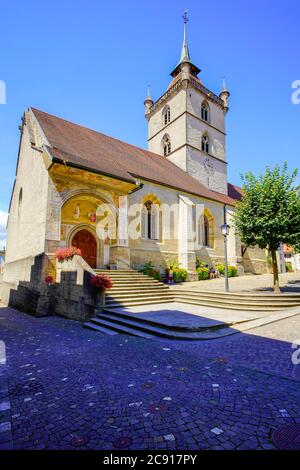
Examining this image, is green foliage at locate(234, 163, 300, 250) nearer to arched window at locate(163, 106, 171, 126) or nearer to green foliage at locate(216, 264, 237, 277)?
green foliage at locate(216, 264, 237, 277)

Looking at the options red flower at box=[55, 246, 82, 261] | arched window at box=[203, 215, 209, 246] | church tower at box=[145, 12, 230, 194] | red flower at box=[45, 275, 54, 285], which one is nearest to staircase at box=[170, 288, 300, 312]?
red flower at box=[55, 246, 82, 261]

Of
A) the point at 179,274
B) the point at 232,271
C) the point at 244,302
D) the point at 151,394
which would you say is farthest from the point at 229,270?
the point at 151,394

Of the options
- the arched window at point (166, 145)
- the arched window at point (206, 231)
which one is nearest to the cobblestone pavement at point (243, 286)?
the arched window at point (206, 231)

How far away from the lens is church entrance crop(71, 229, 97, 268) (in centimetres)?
1315

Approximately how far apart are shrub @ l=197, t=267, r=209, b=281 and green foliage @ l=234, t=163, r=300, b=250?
6346 millimetres

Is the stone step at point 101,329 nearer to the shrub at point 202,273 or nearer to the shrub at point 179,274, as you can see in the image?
the shrub at point 179,274

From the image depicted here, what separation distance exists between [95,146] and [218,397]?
1680cm

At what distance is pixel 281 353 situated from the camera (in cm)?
481

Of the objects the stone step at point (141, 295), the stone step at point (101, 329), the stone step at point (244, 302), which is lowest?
the stone step at point (101, 329)

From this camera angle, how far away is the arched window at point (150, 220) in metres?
17.0

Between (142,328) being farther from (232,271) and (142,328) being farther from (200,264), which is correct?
(232,271)

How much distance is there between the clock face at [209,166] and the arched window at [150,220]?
1075 centimetres

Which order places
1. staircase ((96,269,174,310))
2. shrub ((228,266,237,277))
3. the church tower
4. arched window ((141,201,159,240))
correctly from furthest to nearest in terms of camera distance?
1. the church tower
2. shrub ((228,266,237,277))
3. arched window ((141,201,159,240))
4. staircase ((96,269,174,310))

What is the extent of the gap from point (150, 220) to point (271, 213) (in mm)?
8103
